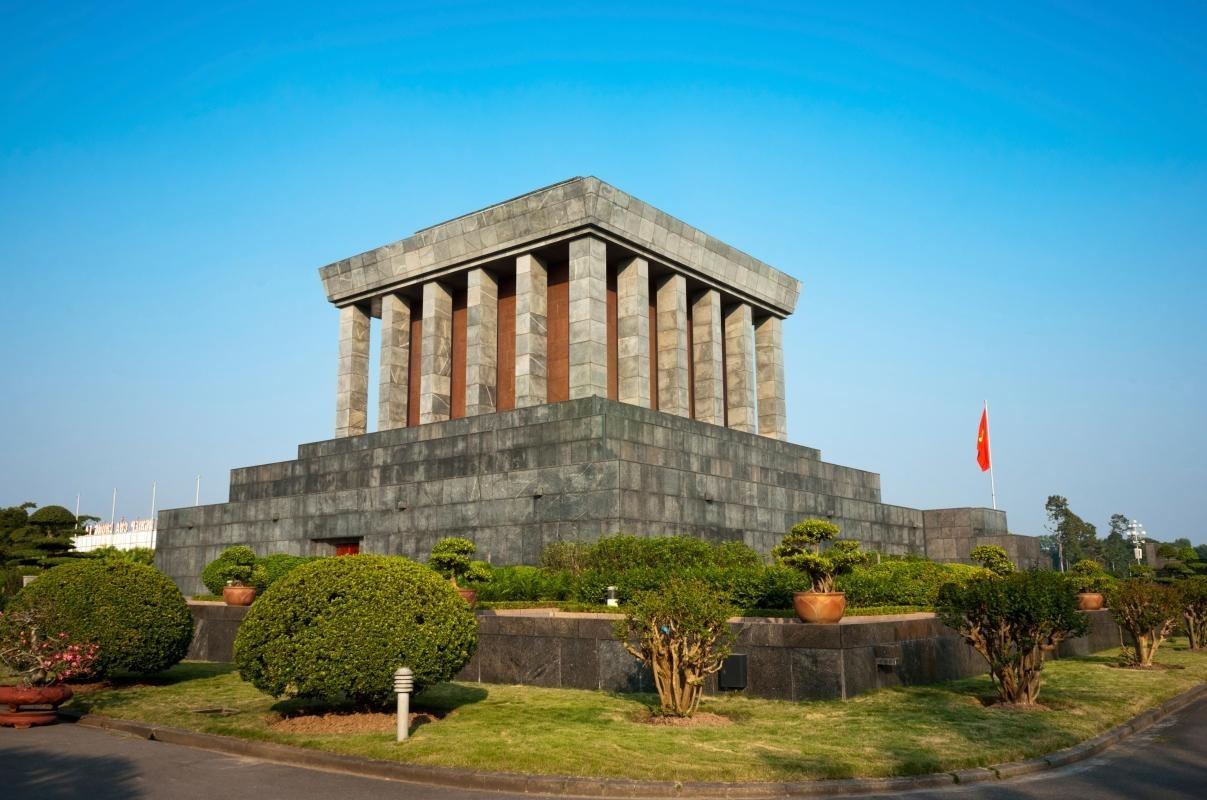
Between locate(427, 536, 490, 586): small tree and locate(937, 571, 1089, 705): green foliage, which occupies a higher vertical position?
locate(427, 536, 490, 586): small tree

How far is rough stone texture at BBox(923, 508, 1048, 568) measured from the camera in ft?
121

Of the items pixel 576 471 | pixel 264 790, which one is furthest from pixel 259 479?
pixel 264 790

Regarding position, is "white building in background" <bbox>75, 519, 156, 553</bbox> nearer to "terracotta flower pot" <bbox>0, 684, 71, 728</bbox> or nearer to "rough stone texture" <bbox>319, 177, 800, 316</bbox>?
"rough stone texture" <bbox>319, 177, 800, 316</bbox>

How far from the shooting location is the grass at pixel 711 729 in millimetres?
9891

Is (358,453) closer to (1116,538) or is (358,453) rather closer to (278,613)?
(278,613)

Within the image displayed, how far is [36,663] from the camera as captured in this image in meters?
14.0

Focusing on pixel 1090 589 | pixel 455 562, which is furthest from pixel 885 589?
pixel 455 562

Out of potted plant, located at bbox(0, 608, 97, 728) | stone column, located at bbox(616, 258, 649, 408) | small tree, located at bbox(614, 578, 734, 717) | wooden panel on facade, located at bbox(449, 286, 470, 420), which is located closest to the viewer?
small tree, located at bbox(614, 578, 734, 717)

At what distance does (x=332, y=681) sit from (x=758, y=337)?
107 ft

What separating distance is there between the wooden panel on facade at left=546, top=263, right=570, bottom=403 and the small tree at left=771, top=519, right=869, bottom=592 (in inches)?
652

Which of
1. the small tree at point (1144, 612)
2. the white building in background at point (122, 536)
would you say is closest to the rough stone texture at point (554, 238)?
the small tree at point (1144, 612)

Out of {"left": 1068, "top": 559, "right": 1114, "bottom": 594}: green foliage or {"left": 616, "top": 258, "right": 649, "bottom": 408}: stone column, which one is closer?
{"left": 1068, "top": 559, "right": 1114, "bottom": 594}: green foliage

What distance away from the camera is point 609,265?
33.8 m

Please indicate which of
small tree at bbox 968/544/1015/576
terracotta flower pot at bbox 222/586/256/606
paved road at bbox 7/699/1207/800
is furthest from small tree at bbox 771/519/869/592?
terracotta flower pot at bbox 222/586/256/606
